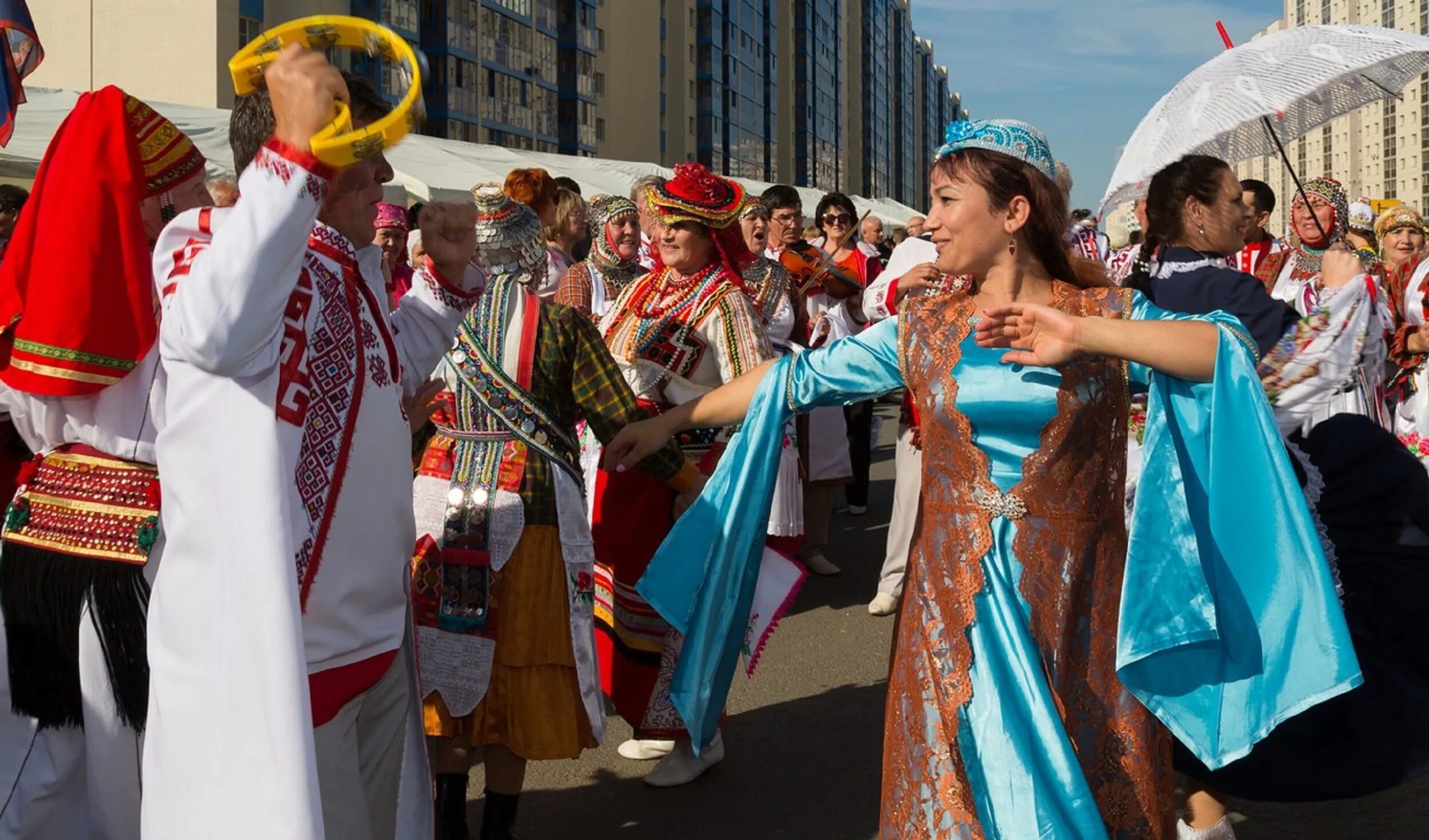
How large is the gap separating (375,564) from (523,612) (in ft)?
4.43

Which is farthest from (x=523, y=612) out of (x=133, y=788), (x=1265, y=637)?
(x=1265, y=637)

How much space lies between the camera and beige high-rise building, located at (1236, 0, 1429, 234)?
348 ft

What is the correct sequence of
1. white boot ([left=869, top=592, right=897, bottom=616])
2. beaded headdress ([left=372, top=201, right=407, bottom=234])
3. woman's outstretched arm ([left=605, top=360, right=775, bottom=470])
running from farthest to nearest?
beaded headdress ([left=372, top=201, right=407, bottom=234])
white boot ([left=869, top=592, right=897, bottom=616])
woman's outstretched arm ([left=605, top=360, right=775, bottom=470])

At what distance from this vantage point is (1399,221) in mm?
9883

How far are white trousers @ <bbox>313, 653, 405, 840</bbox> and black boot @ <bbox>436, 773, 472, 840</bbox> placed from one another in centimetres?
107

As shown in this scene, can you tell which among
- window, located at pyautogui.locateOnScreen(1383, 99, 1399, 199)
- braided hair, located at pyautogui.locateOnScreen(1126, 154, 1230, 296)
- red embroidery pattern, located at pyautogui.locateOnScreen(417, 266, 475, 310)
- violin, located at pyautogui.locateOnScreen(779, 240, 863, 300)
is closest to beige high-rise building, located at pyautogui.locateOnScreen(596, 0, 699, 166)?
violin, located at pyautogui.locateOnScreen(779, 240, 863, 300)

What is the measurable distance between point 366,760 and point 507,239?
166cm

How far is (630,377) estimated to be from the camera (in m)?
4.96

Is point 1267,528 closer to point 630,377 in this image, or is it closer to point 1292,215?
point 630,377

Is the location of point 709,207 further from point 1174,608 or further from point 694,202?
point 1174,608

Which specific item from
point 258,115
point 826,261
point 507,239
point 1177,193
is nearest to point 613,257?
point 826,261

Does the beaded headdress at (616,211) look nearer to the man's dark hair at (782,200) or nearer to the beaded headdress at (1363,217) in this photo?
the man's dark hair at (782,200)

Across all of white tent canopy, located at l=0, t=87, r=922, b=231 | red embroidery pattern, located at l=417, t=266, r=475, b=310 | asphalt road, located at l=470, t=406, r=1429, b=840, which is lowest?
asphalt road, located at l=470, t=406, r=1429, b=840

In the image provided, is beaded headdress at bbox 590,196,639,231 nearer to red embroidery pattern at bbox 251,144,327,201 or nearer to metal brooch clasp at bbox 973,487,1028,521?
metal brooch clasp at bbox 973,487,1028,521
